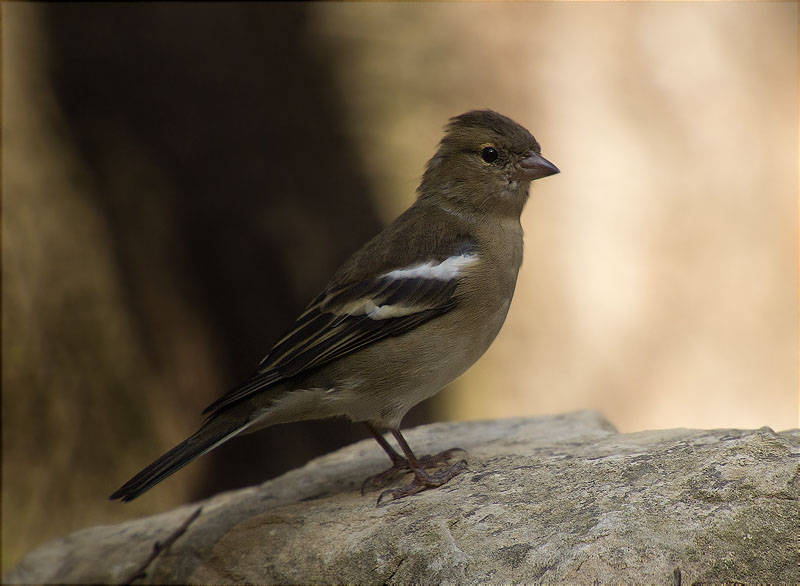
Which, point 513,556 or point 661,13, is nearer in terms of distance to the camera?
point 513,556

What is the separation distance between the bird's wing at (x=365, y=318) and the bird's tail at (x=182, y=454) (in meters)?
0.10

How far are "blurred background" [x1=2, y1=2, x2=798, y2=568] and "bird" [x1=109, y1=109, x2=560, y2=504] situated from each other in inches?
122

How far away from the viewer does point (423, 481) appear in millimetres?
4117

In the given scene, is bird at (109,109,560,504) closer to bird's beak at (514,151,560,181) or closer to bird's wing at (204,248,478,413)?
bird's wing at (204,248,478,413)

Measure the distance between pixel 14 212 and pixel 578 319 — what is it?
4913 millimetres

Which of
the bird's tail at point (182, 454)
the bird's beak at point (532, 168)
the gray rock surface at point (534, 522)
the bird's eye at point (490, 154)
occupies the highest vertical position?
the bird's eye at point (490, 154)

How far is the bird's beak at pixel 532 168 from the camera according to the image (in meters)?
4.77

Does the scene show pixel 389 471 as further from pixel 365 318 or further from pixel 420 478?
pixel 365 318

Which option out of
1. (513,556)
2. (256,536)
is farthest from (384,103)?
(513,556)

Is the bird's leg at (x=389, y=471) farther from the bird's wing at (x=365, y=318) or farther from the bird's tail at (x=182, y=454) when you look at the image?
the bird's tail at (x=182, y=454)

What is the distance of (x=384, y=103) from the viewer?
7711mm

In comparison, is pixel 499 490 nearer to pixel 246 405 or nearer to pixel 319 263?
pixel 246 405

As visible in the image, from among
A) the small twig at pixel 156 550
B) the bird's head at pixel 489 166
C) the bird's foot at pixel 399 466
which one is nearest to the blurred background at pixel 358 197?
the bird's head at pixel 489 166

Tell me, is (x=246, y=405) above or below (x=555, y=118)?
below
